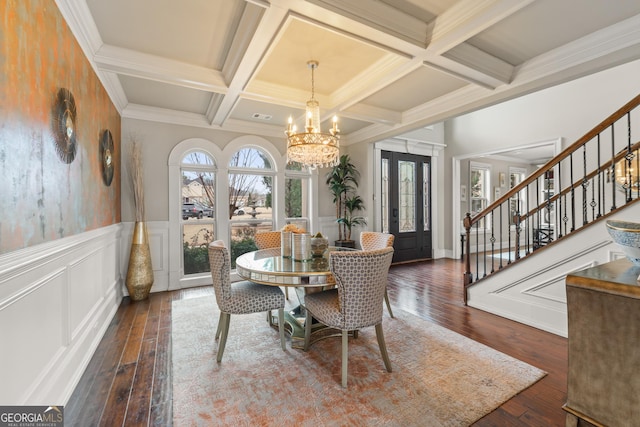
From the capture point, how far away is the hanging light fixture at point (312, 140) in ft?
9.65

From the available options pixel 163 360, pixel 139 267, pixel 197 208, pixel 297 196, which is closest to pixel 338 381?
pixel 163 360

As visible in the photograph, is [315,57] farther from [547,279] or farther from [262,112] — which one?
[547,279]

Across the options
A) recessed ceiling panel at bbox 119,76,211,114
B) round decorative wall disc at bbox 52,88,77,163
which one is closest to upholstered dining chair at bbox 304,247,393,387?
round decorative wall disc at bbox 52,88,77,163

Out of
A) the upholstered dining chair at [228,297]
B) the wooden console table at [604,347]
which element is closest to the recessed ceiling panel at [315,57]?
the upholstered dining chair at [228,297]

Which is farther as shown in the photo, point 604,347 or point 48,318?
point 48,318

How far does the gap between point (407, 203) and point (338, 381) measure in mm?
4916

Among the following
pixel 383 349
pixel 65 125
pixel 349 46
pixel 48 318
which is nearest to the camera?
pixel 48 318

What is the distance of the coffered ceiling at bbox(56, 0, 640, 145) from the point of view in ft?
6.68

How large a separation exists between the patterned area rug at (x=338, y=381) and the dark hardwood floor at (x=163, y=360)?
0.32 feet

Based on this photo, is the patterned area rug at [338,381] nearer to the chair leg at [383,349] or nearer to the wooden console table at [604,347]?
the chair leg at [383,349]

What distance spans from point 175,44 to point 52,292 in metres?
2.19

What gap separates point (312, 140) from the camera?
9.65 feet

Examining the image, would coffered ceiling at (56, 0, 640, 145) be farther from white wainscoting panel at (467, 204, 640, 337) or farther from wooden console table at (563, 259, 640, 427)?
wooden console table at (563, 259, 640, 427)

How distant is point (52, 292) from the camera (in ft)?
5.67
